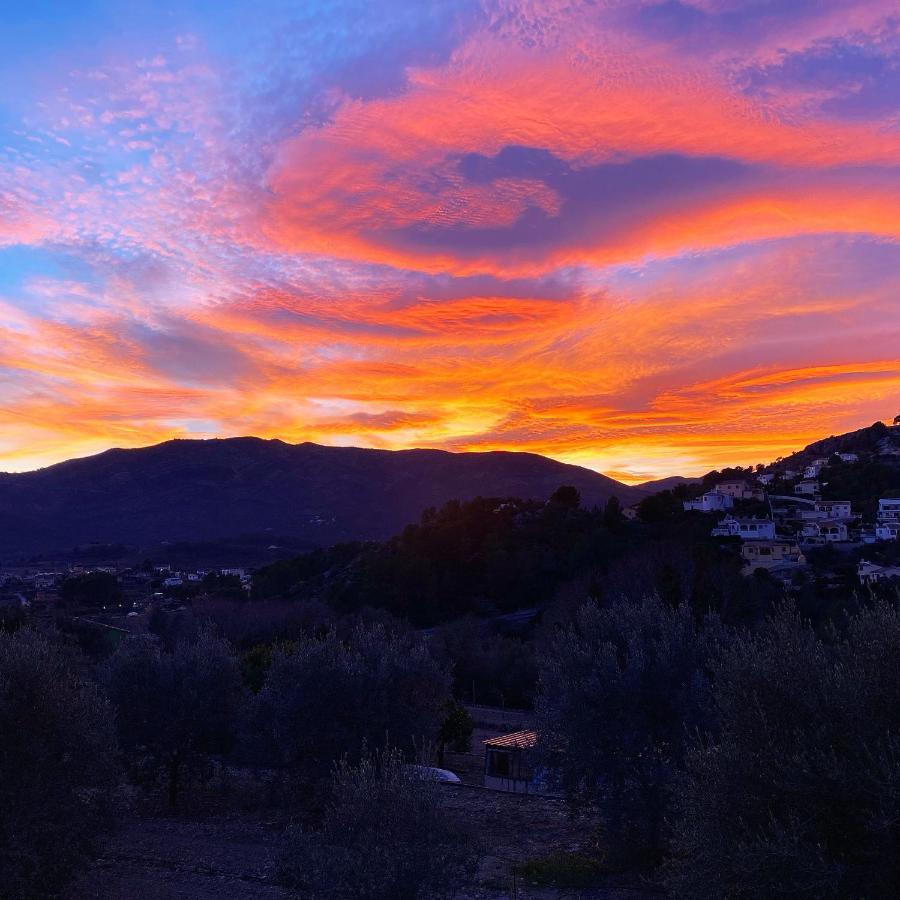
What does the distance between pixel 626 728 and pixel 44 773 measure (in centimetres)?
855

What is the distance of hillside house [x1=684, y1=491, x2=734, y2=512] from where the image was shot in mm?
66262

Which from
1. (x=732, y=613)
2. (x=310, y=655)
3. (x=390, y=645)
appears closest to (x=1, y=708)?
(x=310, y=655)

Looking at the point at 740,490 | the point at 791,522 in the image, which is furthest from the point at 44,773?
the point at 740,490

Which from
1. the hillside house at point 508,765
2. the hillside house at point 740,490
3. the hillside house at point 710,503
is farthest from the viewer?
the hillside house at point 740,490

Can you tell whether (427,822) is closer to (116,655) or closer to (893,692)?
(893,692)

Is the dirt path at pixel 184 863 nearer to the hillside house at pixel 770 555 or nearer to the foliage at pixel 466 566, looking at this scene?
the foliage at pixel 466 566

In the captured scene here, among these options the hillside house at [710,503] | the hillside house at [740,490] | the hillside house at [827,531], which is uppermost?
the hillside house at [740,490]

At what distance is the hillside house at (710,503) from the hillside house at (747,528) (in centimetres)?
581

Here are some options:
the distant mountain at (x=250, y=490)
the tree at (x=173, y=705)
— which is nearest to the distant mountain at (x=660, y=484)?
the distant mountain at (x=250, y=490)

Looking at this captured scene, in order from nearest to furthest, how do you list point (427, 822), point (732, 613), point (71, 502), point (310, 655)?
point (427, 822) < point (310, 655) < point (732, 613) < point (71, 502)

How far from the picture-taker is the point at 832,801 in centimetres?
712

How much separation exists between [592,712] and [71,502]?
101 m

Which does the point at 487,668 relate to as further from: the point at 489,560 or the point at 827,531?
the point at 827,531

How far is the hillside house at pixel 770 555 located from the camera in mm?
48306
